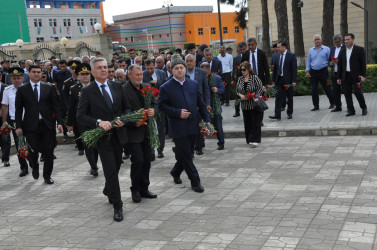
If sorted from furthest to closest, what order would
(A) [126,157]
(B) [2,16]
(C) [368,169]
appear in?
(B) [2,16], (A) [126,157], (C) [368,169]

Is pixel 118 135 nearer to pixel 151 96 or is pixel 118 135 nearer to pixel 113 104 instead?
pixel 113 104

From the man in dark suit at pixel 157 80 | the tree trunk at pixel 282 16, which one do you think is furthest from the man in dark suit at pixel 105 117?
the tree trunk at pixel 282 16

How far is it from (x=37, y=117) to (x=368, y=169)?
5546 mm

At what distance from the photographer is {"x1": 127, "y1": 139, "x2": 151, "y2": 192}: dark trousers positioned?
677cm

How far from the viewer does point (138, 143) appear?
22.2 ft

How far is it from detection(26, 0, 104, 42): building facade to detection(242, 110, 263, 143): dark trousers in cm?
8238

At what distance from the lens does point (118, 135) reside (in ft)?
20.6

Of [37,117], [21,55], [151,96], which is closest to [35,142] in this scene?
[37,117]

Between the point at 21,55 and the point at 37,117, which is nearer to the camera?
the point at 37,117

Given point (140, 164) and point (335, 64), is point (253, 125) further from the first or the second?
point (140, 164)

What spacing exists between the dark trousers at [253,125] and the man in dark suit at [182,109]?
324cm

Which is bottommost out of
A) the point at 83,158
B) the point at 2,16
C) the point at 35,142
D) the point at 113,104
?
the point at 83,158

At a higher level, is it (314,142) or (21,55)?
(21,55)

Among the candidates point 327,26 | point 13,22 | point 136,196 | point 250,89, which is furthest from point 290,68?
point 13,22
